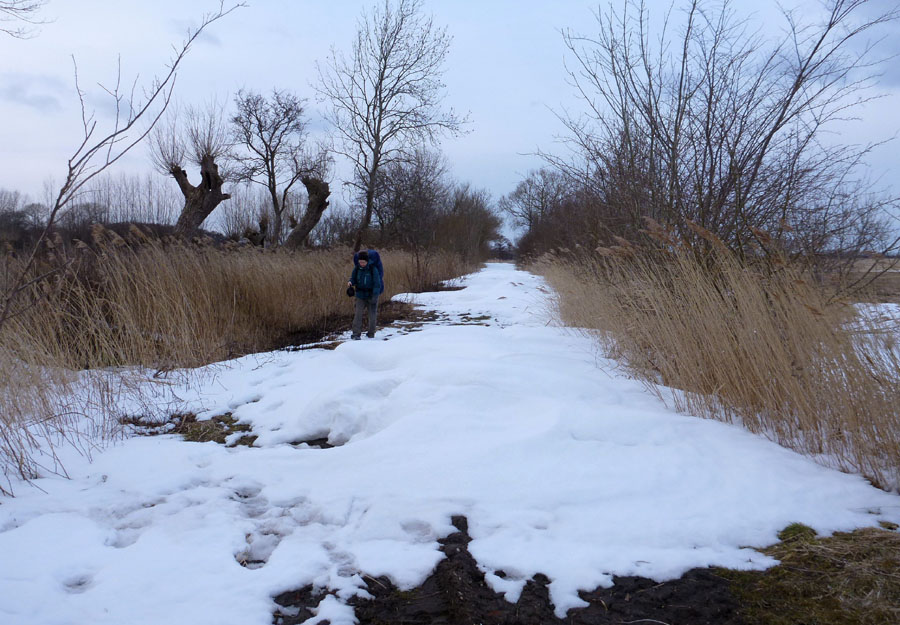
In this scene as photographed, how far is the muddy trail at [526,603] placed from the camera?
1.66m

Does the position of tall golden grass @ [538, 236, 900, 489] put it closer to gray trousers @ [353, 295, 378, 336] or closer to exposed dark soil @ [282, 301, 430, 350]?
gray trousers @ [353, 295, 378, 336]

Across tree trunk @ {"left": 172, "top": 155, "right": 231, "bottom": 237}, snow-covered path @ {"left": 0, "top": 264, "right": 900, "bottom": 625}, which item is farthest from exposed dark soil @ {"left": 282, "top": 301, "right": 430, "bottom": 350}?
tree trunk @ {"left": 172, "top": 155, "right": 231, "bottom": 237}

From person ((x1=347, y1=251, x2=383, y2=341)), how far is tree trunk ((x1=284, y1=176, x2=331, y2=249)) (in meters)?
10.2

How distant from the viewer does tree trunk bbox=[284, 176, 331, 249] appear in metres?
16.3

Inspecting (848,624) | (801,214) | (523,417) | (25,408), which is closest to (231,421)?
→ (25,408)

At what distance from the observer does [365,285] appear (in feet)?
21.9

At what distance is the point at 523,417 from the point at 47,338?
4.07m

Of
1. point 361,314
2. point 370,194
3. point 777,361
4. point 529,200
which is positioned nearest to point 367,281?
point 361,314

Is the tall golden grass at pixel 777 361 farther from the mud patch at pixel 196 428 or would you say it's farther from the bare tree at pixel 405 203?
the bare tree at pixel 405 203

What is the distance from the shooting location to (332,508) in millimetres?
2328

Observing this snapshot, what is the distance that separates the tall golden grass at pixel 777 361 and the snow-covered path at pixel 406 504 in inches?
7.0

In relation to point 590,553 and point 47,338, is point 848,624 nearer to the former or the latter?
point 590,553

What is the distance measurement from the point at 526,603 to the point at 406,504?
729 millimetres

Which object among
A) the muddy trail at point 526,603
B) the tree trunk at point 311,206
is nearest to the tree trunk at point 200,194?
the tree trunk at point 311,206
